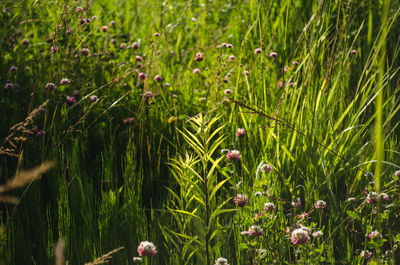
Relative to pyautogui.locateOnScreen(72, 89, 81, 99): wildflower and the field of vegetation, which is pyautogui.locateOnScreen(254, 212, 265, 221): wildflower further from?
pyautogui.locateOnScreen(72, 89, 81, 99): wildflower

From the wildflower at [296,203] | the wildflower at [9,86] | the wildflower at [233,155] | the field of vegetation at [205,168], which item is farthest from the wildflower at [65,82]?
the wildflower at [296,203]

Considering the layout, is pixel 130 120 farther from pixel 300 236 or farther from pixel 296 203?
pixel 300 236

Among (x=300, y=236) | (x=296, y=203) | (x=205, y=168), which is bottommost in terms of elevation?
(x=296, y=203)

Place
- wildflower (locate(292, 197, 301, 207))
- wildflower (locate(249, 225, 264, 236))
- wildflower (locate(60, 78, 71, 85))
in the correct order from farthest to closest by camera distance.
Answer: wildflower (locate(60, 78, 71, 85)), wildflower (locate(292, 197, 301, 207)), wildflower (locate(249, 225, 264, 236))

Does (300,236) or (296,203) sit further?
(296,203)

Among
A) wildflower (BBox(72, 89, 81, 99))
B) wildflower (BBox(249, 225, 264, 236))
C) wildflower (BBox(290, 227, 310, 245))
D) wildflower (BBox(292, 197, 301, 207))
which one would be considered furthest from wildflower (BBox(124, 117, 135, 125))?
wildflower (BBox(290, 227, 310, 245))

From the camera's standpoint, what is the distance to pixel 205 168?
4.97 feet

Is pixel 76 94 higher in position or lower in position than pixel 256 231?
higher

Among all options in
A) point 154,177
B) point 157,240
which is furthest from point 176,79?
point 157,240

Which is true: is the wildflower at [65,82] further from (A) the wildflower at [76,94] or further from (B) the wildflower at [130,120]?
(B) the wildflower at [130,120]

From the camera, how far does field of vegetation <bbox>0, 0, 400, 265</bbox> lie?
5.22 ft

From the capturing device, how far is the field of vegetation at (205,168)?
1591 millimetres

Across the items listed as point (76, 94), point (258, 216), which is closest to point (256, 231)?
point (258, 216)

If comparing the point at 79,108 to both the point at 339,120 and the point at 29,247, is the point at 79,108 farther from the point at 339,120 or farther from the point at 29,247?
the point at 339,120
